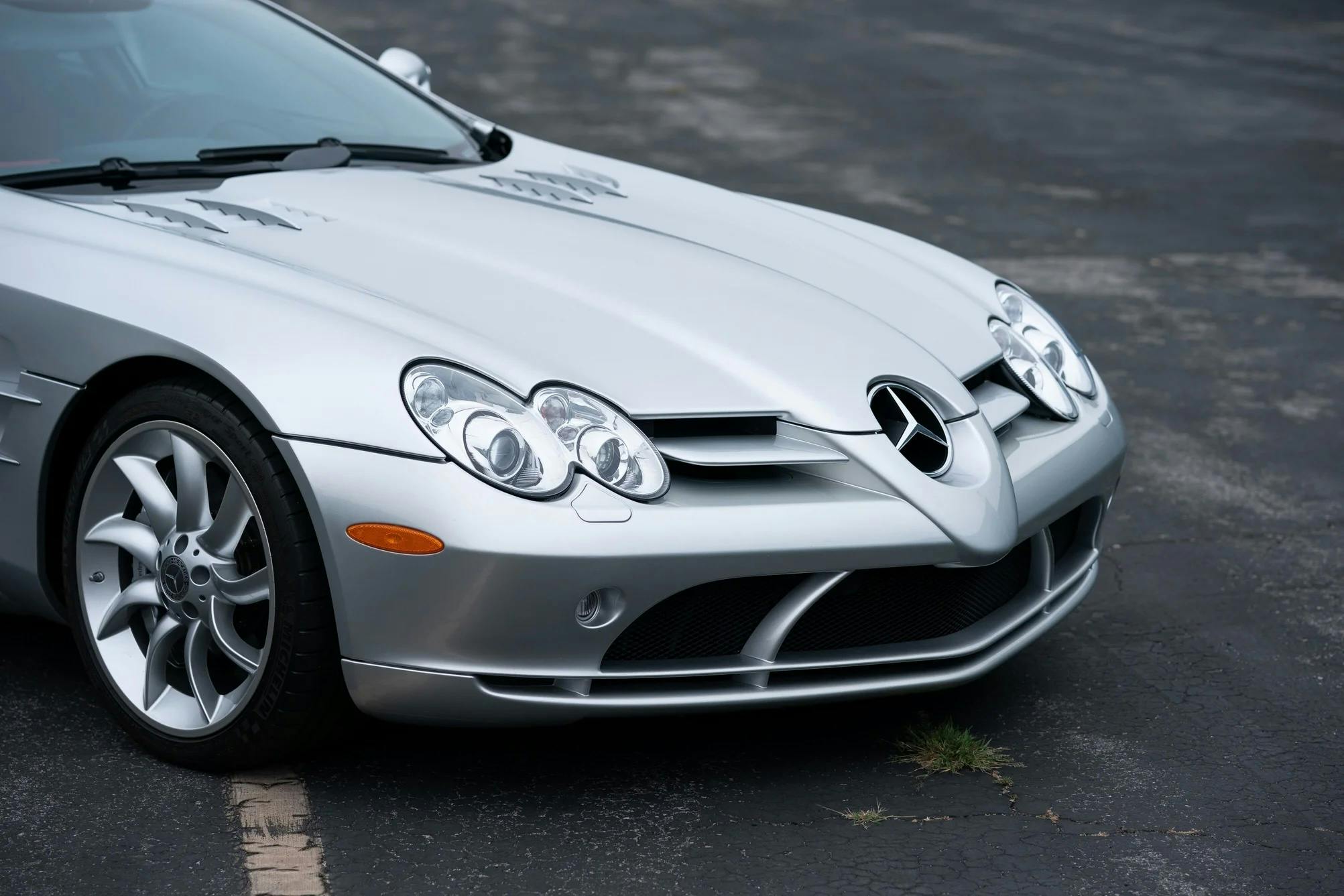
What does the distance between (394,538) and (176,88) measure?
1.82 meters

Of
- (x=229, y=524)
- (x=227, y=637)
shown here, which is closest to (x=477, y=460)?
(x=229, y=524)

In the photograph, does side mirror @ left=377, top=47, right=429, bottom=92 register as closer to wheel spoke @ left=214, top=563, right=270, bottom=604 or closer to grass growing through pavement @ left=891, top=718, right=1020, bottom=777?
wheel spoke @ left=214, top=563, right=270, bottom=604

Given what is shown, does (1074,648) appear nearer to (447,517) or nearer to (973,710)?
(973,710)

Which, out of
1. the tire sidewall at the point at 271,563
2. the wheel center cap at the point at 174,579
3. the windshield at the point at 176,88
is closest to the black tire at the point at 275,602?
the tire sidewall at the point at 271,563

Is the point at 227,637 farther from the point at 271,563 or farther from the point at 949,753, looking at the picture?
the point at 949,753

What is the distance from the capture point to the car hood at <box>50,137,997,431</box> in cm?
295

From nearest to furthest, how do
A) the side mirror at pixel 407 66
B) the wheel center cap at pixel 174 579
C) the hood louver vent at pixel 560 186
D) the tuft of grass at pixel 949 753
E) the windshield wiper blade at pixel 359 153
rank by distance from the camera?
the wheel center cap at pixel 174 579, the tuft of grass at pixel 949 753, the windshield wiper blade at pixel 359 153, the hood louver vent at pixel 560 186, the side mirror at pixel 407 66

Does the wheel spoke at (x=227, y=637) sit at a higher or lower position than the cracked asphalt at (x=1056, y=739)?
higher

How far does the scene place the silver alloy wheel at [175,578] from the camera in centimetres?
296

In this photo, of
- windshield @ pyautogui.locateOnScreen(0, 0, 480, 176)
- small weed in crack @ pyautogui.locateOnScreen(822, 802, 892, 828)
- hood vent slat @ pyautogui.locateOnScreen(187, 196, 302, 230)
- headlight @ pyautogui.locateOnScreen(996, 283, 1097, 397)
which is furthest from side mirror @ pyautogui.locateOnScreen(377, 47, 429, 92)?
small weed in crack @ pyautogui.locateOnScreen(822, 802, 892, 828)

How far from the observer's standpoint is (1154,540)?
4500mm

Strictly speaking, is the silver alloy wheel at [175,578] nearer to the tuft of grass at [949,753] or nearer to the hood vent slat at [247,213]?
the hood vent slat at [247,213]

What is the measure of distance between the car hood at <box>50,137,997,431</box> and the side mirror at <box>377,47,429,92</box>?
3.03 ft

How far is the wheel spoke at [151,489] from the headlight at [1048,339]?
196 centimetres
